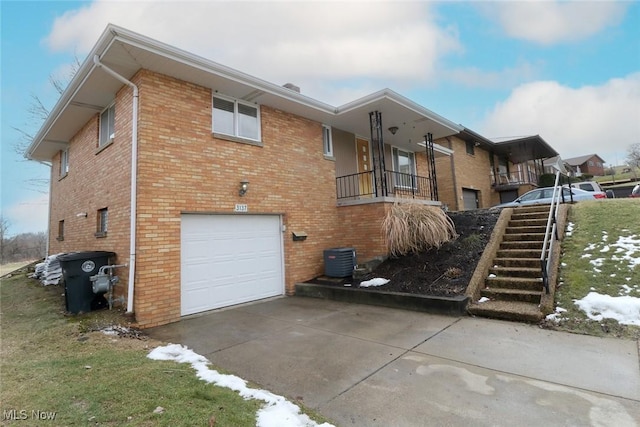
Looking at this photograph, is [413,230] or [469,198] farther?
[469,198]

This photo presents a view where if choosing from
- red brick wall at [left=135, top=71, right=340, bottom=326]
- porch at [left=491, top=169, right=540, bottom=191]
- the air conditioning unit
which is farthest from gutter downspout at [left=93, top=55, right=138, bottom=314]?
porch at [left=491, top=169, right=540, bottom=191]

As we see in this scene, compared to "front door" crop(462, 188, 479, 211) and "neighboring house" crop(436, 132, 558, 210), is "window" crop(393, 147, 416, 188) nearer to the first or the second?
"neighboring house" crop(436, 132, 558, 210)

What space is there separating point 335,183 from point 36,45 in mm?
9597

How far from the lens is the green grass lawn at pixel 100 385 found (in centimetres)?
252

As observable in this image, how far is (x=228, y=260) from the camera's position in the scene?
715 cm

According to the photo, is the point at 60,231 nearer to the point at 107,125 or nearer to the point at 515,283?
the point at 107,125

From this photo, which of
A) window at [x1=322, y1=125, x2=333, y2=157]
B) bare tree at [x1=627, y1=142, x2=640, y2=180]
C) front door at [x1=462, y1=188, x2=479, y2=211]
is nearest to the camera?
window at [x1=322, y1=125, x2=333, y2=157]

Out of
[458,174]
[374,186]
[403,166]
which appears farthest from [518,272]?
[458,174]

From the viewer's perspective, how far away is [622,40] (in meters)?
9.27

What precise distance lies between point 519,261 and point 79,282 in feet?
29.5

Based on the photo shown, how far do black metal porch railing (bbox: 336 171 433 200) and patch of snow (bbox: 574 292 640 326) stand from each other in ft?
17.2

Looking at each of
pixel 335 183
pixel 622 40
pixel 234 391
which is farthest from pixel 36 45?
pixel 622 40

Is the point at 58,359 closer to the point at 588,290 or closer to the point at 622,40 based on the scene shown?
the point at 588,290

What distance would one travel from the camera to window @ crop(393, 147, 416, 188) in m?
13.0
